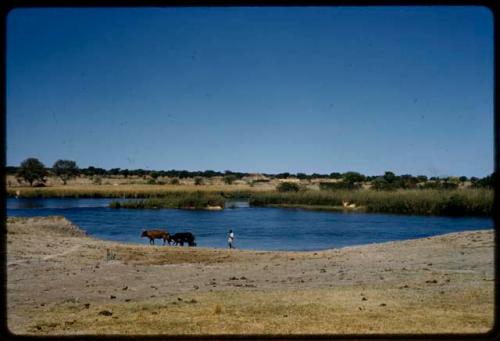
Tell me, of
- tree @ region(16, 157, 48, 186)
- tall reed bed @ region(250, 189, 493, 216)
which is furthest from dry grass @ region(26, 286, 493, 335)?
tree @ region(16, 157, 48, 186)

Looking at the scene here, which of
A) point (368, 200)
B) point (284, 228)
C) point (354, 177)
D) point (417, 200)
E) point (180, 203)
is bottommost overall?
point (284, 228)

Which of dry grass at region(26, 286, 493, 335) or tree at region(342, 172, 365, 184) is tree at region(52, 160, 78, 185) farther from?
dry grass at region(26, 286, 493, 335)

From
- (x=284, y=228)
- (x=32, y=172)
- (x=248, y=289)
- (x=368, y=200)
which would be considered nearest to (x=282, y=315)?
(x=248, y=289)

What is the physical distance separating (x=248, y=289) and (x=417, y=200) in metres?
37.4

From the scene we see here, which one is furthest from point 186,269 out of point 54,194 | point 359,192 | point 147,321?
point 54,194

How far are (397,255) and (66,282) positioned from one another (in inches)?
394

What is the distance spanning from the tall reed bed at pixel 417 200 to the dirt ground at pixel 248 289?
24.7m

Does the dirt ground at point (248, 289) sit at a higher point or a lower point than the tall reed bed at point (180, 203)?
lower

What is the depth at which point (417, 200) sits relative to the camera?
152 feet

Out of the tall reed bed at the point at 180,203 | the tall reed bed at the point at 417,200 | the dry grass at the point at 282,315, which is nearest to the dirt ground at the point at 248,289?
the dry grass at the point at 282,315

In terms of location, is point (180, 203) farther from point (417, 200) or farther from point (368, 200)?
point (417, 200)

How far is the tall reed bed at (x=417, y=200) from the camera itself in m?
43.2

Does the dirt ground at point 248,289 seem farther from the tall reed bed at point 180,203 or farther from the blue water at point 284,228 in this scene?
the tall reed bed at point 180,203

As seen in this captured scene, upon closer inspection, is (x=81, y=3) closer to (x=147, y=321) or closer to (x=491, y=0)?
(x=491, y=0)
